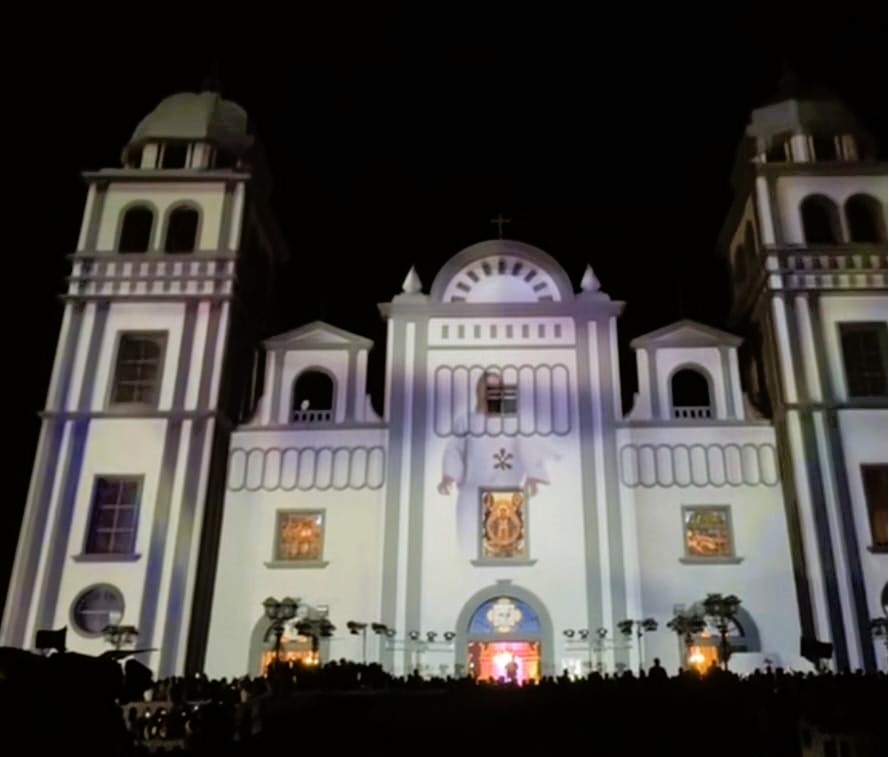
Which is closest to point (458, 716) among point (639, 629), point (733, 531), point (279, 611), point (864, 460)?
point (279, 611)

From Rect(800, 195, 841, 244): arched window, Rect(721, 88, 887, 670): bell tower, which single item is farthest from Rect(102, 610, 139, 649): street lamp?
Rect(800, 195, 841, 244): arched window

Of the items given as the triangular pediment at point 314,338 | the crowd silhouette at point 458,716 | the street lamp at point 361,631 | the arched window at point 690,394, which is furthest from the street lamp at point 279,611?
the arched window at point 690,394

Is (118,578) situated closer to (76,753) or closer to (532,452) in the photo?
(532,452)

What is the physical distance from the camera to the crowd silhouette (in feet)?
20.6

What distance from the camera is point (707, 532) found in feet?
74.4

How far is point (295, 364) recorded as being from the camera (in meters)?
25.2

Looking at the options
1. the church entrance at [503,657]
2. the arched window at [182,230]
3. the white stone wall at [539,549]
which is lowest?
the church entrance at [503,657]

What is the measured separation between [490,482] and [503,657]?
171 inches

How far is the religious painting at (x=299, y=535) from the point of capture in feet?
74.9

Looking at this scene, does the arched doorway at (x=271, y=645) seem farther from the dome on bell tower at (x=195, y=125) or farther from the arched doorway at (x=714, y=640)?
the dome on bell tower at (x=195, y=125)

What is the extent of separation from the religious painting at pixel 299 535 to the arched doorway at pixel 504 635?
4.15 m

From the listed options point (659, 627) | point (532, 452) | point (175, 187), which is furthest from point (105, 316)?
point (659, 627)

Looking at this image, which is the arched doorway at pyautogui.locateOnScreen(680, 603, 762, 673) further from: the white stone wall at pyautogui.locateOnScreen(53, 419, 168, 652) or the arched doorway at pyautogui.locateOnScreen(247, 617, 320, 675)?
the white stone wall at pyautogui.locateOnScreen(53, 419, 168, 652)

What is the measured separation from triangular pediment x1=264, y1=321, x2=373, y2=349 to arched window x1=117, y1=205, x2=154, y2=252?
4.77 metres
